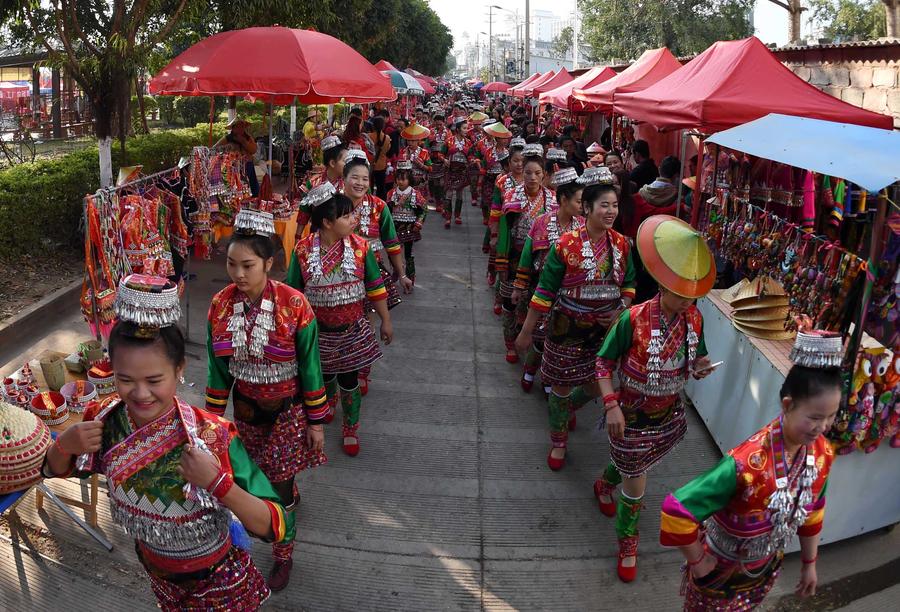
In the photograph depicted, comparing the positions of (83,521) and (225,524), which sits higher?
(225,524)

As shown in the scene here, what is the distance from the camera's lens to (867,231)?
394 cm

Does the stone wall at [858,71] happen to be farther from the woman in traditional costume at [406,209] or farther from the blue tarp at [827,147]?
the woman in traditional costume at [406,209]

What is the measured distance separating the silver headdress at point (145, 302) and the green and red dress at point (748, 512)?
5.57ft

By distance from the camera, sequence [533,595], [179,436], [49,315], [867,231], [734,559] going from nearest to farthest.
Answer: [179,436]
[734,559]
[533,595]
[867,231]
[49,315]

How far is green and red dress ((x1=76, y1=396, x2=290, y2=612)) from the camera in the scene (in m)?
2.14

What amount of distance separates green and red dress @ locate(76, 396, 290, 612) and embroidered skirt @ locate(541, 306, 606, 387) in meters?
2.68

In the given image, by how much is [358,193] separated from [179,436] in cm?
321

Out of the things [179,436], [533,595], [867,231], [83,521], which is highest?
[867,231]

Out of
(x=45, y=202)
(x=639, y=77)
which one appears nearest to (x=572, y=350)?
(x=639, y=77)

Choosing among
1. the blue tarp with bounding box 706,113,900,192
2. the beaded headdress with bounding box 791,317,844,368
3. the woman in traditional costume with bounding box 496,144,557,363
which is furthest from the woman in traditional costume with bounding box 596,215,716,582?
the woman in traditional costume with bounding box 496,144,557,363

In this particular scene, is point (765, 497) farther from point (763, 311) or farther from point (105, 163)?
point (105, 163)

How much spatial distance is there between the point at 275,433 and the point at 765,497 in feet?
7.28

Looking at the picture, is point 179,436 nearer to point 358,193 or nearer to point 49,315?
point 358,193

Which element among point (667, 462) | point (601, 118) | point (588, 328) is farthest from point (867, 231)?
point (601, 118)
